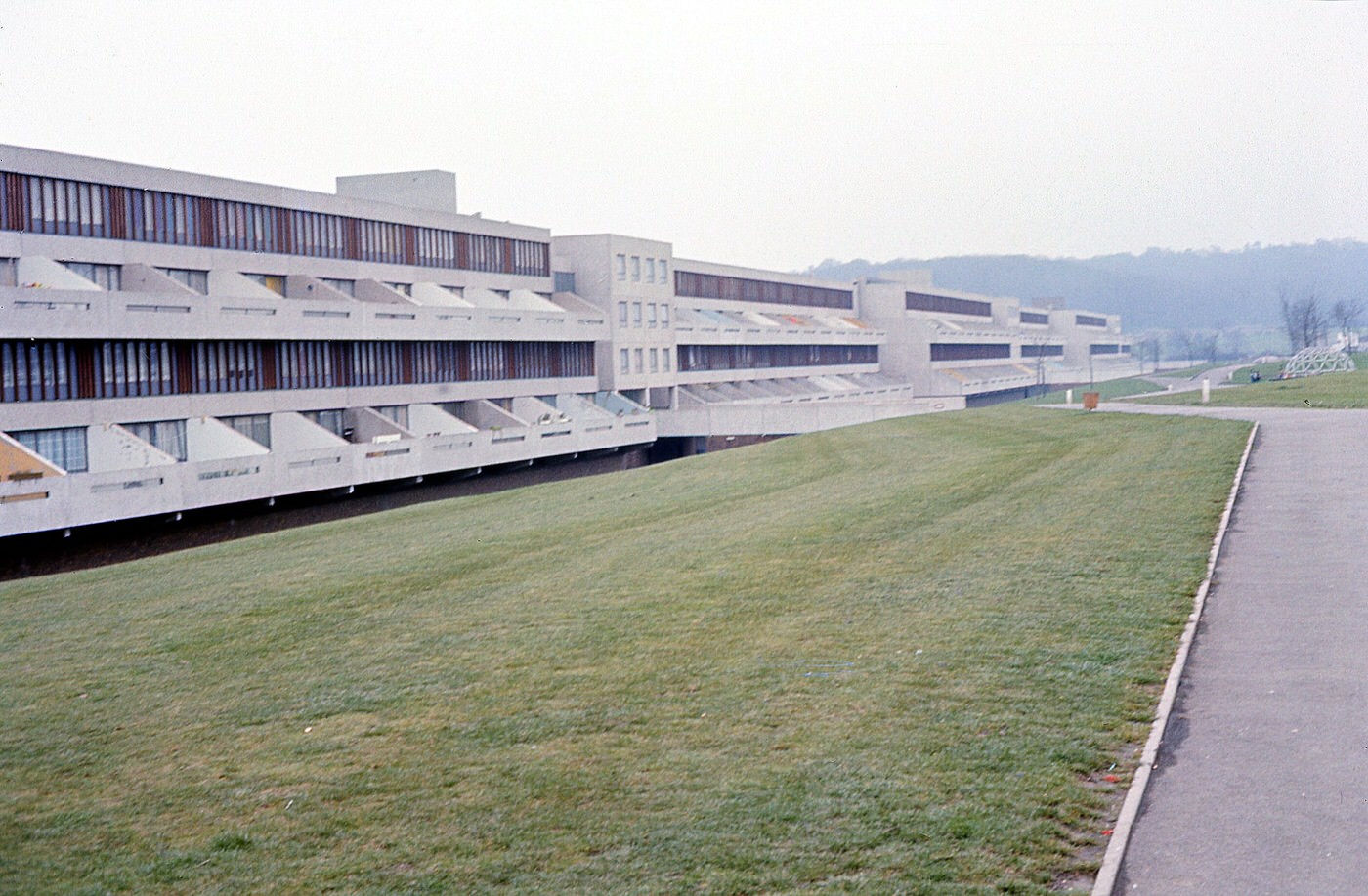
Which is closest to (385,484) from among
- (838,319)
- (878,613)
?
(878,613)

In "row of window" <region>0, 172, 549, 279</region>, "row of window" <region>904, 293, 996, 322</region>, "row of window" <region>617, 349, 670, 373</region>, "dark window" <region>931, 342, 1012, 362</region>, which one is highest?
"row of window" <region>904, 293, 996, 322</region>

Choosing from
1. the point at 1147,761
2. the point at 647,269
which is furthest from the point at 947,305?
the point at 1147,761

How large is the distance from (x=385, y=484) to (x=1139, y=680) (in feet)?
129

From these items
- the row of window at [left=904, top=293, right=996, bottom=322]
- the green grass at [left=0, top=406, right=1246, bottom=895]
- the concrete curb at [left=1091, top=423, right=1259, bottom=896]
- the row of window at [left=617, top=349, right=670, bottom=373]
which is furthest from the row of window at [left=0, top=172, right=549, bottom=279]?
the row of window at [left=904, top=293, right=996, bottom=322]

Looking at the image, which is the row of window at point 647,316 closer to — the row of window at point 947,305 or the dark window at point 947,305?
the row of window at point 947,305

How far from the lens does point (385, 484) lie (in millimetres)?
47344

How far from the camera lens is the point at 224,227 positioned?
48.1 metres

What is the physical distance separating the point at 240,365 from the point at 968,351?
89.4m

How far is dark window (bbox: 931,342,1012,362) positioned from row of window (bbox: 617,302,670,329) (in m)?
44.6

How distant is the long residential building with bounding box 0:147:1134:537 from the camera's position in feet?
127

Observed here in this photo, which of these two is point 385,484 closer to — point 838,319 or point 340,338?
point 340,338

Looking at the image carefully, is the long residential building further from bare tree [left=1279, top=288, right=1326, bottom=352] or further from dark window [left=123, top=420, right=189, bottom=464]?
bare tree [left=1279, top=288, right=1326, bottom=352]

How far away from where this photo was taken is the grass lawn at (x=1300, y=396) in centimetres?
4188

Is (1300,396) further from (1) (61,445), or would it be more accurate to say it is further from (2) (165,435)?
(1) (61,445)
